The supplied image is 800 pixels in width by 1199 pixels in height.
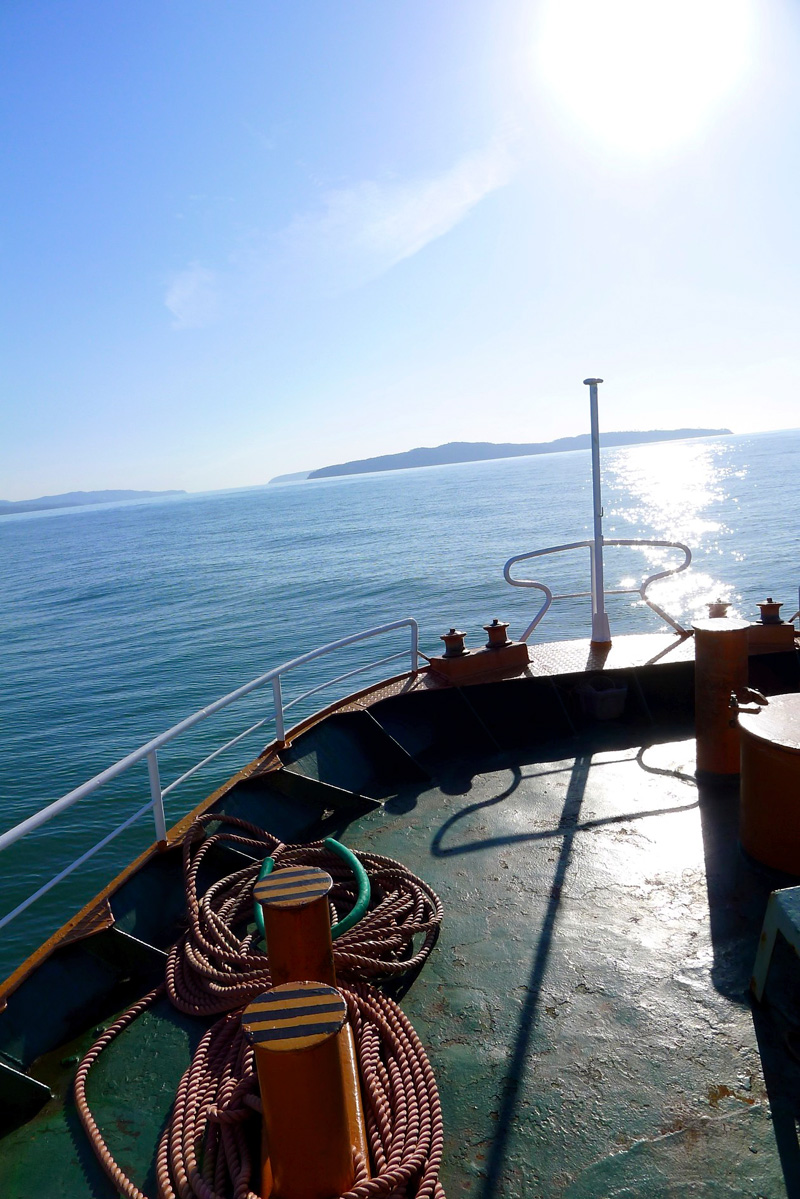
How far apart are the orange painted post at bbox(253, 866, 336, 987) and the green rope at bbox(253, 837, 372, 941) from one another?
263 millimetres

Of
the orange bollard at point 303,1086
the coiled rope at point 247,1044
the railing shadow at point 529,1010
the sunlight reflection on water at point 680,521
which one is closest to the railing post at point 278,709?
the coiled rope at point 247,1044

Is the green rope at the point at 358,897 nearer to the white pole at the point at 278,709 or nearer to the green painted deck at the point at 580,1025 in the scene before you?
the green painted deck at the point at 580,1025

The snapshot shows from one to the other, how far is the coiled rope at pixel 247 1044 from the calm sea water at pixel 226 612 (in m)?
7.74

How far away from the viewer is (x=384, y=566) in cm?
4406

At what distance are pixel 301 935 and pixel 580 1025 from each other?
4.21 feet

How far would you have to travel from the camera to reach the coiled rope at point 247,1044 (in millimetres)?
2395

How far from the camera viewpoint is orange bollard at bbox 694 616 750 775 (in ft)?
15.5

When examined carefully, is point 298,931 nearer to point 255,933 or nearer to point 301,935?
point 301,935

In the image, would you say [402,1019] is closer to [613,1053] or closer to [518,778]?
[613,1053]

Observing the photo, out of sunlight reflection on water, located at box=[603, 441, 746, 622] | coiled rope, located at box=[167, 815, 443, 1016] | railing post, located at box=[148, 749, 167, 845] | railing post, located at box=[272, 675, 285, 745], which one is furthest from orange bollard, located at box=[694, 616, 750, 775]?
sunlight reflection on water, located at box=[603, 441, 746, 622]

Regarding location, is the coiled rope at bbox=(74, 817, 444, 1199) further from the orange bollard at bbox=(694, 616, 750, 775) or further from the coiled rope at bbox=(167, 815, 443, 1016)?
the orange bollard at bbox=(694, 616, 750, 775)

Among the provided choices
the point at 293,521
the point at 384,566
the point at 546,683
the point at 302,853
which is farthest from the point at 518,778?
the point at 293,521

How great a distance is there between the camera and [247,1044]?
9.62 ft

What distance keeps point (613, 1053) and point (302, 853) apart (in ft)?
6.50
